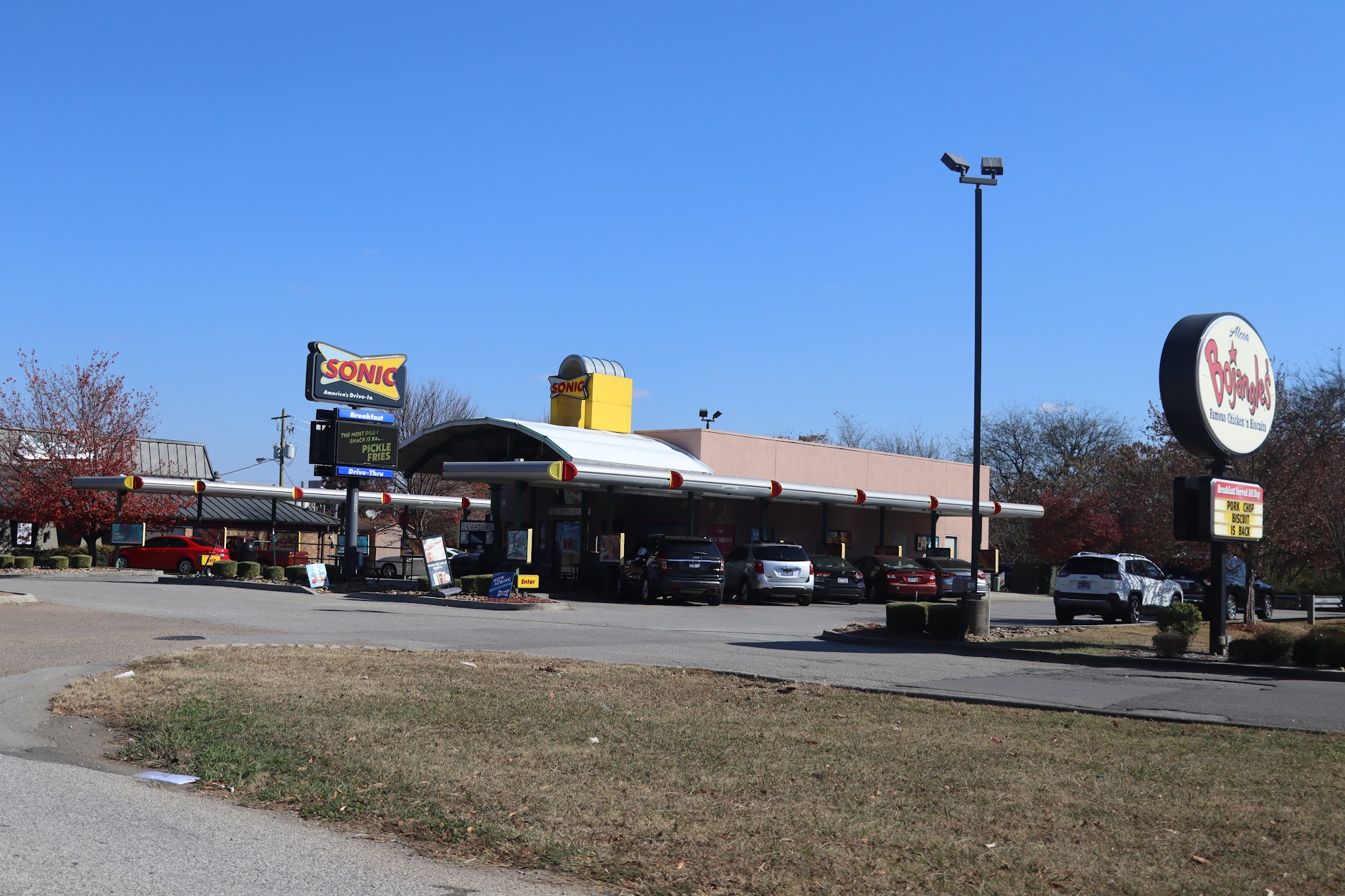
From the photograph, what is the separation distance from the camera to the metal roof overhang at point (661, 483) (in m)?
32.9

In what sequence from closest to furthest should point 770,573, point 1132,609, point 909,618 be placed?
point 909,618
point 1132,609
point 770,573

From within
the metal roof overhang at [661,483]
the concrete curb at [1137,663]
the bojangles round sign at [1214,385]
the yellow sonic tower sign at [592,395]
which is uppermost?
the yellow sonic tower sign at [592,395]

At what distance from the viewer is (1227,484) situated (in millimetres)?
19406

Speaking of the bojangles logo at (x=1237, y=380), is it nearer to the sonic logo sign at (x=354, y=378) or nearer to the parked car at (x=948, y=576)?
the parked car at (x=948, y=576)

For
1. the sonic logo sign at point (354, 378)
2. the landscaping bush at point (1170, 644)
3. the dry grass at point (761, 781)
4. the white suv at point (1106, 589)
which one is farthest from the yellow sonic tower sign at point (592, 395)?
the dry grass at point (761, 781)

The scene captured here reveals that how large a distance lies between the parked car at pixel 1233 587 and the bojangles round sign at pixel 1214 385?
973cm

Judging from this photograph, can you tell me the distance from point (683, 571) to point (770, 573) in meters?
3.07

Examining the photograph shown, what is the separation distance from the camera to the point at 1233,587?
2922 cm

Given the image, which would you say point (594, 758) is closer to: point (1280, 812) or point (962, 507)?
point (1280, 812)

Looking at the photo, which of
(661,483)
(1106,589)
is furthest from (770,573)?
(1106,589)

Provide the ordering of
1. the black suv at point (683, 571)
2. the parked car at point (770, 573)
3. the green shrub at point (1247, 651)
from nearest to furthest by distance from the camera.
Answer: the green shrub at point (1247, 651) → the black suv at point (683, 571) → the parked car at point (770, 573)

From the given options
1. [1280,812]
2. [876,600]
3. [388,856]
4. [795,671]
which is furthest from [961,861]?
[876,600]

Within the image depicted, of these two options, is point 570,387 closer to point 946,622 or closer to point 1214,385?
point 946,622

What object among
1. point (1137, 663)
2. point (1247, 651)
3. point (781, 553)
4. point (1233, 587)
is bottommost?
point (1137, 663)
